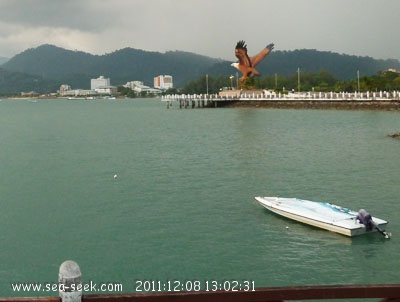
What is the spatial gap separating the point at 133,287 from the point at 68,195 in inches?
405

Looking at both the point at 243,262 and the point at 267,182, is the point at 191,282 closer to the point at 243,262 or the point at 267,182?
the point at 243,262

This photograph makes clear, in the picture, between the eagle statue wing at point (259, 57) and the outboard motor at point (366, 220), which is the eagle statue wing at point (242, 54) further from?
the outboard motor at point (366, 220)

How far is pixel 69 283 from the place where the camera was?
3.59 meters

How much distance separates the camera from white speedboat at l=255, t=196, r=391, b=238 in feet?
45.8

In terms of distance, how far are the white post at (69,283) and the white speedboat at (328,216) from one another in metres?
11.3

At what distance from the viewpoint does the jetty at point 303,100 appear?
7125 cm

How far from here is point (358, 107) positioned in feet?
239

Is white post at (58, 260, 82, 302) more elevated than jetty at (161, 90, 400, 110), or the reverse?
jetty at (161, 90, 400, 110)

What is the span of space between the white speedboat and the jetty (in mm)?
56413

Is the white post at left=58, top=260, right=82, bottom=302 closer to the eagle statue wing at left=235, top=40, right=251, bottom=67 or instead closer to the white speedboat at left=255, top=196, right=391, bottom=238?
the white speedboat at left=255, top=196, right=391, bottom=238

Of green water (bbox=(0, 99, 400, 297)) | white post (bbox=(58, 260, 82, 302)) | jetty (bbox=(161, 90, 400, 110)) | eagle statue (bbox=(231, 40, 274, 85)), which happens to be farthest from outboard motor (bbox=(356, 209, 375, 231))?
eagle statue (bbox=(231, 40, 274, 85))

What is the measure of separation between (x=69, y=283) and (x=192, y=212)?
45.0ft

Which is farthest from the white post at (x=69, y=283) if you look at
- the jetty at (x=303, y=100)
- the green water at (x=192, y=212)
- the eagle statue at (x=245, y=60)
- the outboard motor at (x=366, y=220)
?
the eagle statue at (x=245, y=60)

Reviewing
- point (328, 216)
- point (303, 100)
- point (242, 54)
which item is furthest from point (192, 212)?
point (242, 54)
